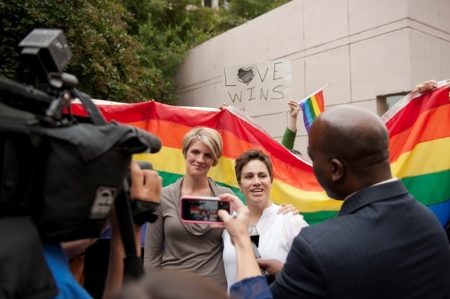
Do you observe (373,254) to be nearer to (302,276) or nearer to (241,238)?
(302,276)

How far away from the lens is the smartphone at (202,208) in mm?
1797

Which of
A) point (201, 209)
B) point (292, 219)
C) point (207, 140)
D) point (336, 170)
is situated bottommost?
point (292, 219)

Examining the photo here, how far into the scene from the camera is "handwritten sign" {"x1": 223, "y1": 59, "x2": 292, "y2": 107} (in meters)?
4.39

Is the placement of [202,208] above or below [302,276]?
above

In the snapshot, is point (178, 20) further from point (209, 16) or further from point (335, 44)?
point (335, 44)

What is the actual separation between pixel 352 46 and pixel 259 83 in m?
4.84

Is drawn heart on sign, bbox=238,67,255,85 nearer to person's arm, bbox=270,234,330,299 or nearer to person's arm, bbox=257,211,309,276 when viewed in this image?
person's arm, bbox=257,211,309,276

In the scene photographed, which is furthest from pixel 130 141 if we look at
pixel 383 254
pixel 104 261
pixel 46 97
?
pixel 104 261

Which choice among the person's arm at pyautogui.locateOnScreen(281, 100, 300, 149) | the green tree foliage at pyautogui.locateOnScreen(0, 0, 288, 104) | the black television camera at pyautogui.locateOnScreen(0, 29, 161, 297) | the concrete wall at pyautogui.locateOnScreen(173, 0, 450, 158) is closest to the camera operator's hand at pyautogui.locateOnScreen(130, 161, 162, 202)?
the black television camera at pyautogui.locateOnScreen(0, 29, 161, 297)

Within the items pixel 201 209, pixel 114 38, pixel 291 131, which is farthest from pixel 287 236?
pixel 114 38

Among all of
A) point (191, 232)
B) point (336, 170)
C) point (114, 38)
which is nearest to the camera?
point (336, 170)

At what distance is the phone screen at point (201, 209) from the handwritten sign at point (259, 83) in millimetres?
2669

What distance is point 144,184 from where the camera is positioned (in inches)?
→ 43.5

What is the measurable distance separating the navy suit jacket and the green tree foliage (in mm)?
2703
